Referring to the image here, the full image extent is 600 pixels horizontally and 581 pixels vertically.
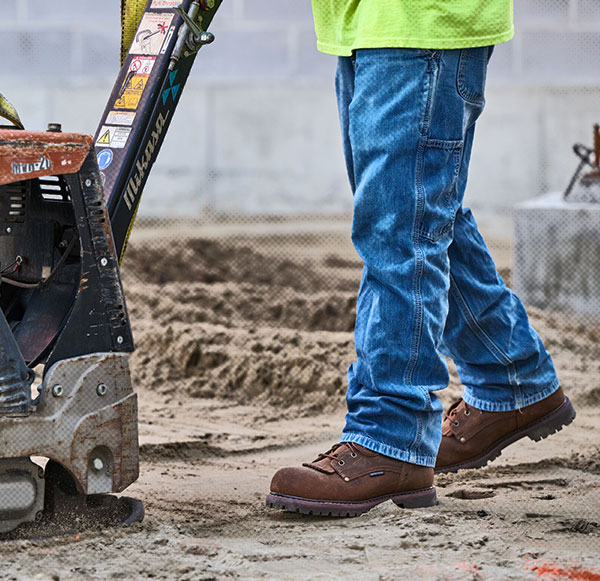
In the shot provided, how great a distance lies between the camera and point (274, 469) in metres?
2.67

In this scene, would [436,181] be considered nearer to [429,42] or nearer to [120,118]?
[429,42]

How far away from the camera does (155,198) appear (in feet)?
26.6

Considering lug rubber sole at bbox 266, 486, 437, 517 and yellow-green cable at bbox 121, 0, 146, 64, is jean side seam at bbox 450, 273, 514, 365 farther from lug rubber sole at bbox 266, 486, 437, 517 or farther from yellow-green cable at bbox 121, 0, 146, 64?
yellow-green cable at bbox 121, 0, 146, 64

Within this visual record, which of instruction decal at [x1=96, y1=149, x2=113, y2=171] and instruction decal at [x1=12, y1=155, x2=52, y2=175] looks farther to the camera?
instruction decal at [x1=96, y1=149, x2=113, y2=171]

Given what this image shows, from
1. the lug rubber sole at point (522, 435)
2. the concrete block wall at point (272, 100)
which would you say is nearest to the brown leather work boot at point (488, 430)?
the lug rubber sole at point (522, 435)

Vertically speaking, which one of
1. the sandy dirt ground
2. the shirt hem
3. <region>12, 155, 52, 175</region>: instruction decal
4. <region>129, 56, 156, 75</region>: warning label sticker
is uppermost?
the shirt hem

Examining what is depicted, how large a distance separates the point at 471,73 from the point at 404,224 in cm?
37

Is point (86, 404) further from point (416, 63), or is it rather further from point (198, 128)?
point (198, 128)

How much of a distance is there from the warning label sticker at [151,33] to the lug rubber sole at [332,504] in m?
1.01

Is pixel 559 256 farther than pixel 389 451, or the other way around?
pixel 559 256

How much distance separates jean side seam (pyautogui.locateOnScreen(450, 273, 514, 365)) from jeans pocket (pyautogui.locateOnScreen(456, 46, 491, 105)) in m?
0.49

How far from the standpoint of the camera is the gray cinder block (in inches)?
188

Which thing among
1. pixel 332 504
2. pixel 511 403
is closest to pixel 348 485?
pixel 332 504

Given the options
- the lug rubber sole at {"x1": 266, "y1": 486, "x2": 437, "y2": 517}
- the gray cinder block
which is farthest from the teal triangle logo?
the gray cinder block
